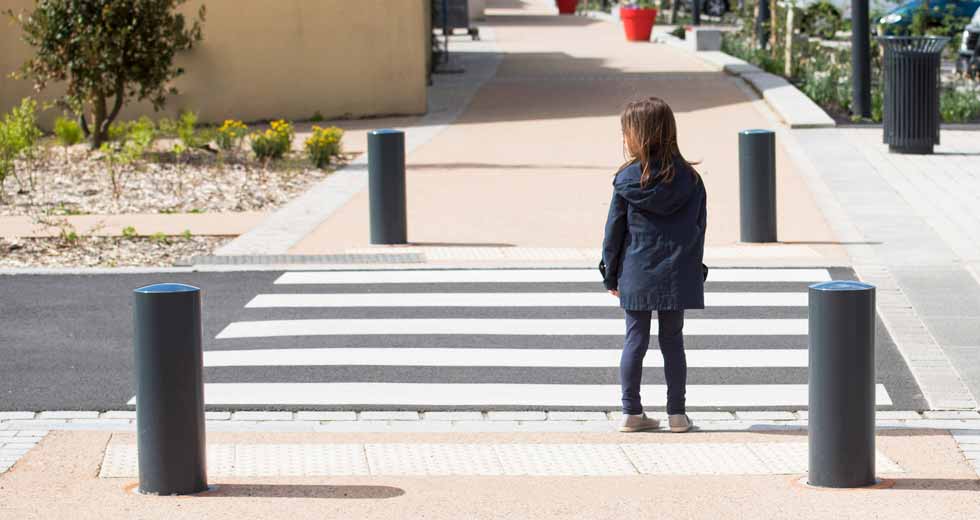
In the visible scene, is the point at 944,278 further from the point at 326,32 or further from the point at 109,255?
the point at 326,32

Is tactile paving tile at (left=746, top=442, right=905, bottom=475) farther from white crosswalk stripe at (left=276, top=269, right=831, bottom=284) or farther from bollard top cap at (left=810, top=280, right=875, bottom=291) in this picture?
white crosswalk stripe at (left=276, top=269, right=831, bottom=284)

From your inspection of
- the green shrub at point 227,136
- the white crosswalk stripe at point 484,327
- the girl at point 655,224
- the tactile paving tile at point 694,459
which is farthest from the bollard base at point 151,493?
the green shrub at point 227,136

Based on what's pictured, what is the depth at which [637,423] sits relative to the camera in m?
7.12

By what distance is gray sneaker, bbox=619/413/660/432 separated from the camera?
7.12m

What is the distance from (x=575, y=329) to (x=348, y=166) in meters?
8.40

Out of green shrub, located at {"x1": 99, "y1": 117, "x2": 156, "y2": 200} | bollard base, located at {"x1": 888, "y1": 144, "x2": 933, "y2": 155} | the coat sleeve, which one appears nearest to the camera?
the coat sleeve

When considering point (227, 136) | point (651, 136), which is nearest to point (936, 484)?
point (651, 136)

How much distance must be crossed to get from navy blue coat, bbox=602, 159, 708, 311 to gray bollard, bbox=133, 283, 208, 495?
6.41ft

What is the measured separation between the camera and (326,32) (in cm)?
2297

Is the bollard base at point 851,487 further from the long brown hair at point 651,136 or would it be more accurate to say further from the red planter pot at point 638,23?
the red planter pot at point 638,23

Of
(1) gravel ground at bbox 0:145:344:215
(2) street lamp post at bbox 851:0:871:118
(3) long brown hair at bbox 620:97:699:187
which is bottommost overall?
(1) gravel ground at bbox 0:145:344:215

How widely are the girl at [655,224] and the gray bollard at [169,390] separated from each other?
6.41 ft

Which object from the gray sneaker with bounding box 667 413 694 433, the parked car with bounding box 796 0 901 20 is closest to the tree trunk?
the gray sneaker with bounding box 667 413 694 433

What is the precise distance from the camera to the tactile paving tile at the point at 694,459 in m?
6.34
